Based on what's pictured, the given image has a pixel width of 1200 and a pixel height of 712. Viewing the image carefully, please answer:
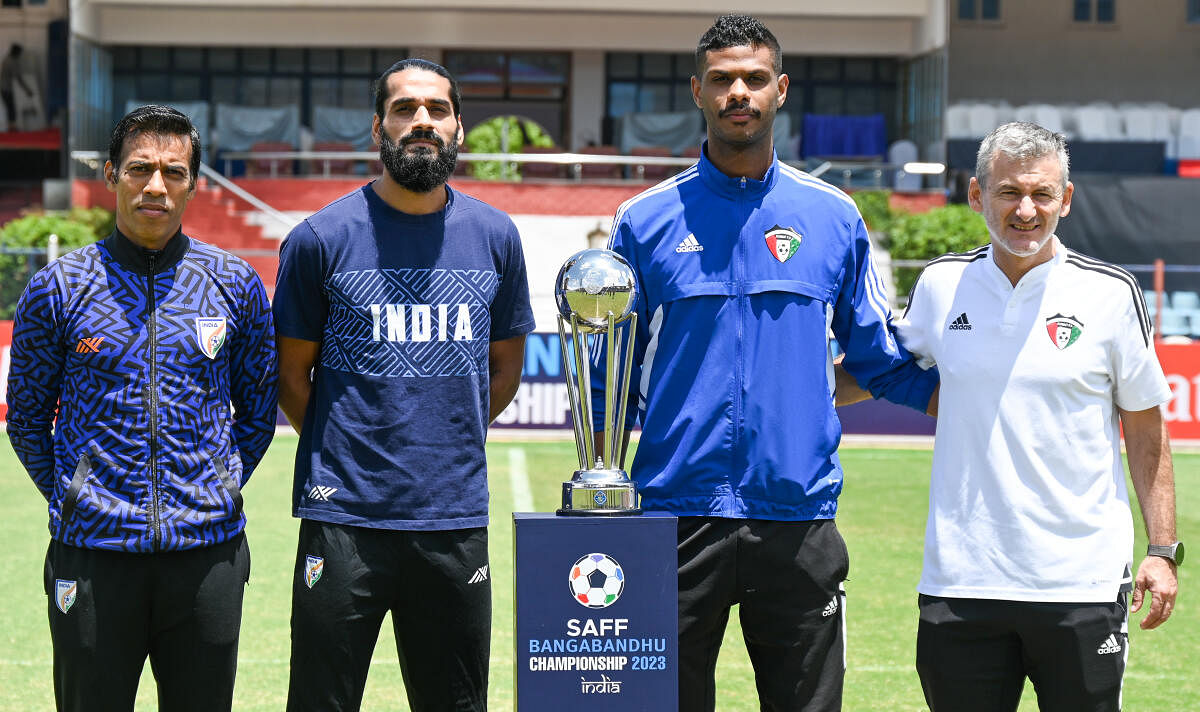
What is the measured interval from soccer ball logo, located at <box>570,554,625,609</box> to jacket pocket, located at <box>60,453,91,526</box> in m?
1.26

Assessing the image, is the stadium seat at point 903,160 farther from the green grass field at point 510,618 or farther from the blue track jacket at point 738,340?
the blue track jacket at point 738,340

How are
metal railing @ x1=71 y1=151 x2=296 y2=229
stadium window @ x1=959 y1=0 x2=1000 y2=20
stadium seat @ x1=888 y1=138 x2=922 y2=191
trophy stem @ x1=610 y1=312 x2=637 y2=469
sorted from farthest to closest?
stadium window @ x1=959 y1=0 x2=1000 y2=20
stadium seat @ x1=888 y1=138 x2=922 y2=191
metal railing @ x1=71 y1=151 x2=296 y2=229
trophy stem @ x1=610 y1=312 x2=637 y2=469

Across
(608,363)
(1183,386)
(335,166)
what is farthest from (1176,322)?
(608,363)

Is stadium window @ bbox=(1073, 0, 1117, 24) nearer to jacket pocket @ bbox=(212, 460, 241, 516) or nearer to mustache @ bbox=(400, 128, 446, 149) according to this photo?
mustache @ bbox=(400, 128, 446, 149)

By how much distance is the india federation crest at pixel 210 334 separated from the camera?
3.69 m

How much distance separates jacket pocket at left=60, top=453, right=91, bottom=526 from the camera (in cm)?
358

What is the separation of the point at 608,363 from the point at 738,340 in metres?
0.49

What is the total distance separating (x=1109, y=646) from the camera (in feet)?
11.8

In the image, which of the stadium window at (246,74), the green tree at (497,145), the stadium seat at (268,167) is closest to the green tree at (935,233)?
the green tree at (497,145)

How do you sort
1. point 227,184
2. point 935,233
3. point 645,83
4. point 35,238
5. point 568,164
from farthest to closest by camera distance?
1. point 645,83
2. point 568,164
3. point 227,184
4. point 935,233
5. point 35,238

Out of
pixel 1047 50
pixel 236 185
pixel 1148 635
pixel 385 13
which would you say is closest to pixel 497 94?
pixel 385 13

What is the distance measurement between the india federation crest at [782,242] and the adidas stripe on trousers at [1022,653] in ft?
3.15

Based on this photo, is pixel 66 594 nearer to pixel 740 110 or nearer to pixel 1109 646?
pixel 740 110

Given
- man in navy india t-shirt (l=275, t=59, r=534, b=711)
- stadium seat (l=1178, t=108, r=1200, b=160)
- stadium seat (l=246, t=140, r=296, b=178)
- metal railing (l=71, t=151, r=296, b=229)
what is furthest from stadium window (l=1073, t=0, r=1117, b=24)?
man in navy india t-shirt (l=275, t=59, r=534, b=711)
